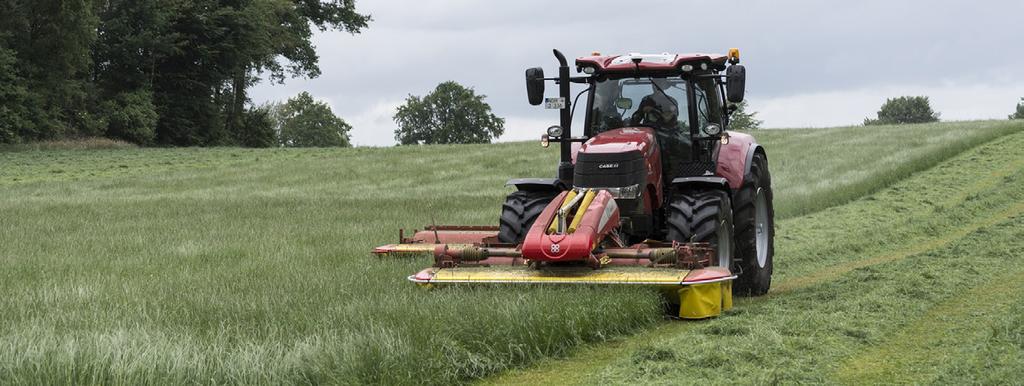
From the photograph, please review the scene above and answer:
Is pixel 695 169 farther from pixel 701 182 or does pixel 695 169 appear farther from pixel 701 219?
pixel 701 219

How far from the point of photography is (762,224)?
1129 centimetres

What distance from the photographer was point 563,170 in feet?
33.3

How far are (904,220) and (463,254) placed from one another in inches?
399

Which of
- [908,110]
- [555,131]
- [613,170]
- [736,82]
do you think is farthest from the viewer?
[908,110]

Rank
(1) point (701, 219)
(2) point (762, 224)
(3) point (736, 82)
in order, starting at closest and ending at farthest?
(1) point (701, 219), (3) point (736, 82), (2) point (762, 224)

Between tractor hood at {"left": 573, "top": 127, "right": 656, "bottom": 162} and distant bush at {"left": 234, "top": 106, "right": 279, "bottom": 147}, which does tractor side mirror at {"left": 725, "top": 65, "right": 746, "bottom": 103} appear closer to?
tractor hood at {"left": 573, "top": 127, "right": 656, "bottom": 162}

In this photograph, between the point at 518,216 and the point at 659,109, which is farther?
the point at 659,109

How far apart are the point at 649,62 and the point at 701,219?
1.74m

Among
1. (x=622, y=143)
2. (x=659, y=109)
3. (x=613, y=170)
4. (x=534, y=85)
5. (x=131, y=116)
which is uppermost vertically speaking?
(x=131, y=116)

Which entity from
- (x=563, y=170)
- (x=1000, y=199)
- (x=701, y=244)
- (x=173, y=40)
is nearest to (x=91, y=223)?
(x=563, y=170)

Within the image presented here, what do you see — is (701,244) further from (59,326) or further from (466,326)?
(59,326)

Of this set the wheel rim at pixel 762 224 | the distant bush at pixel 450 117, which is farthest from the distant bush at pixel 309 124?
the wheel rim at pixel 762 224

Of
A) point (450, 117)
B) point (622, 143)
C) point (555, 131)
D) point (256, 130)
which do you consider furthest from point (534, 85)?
point (450, 117)

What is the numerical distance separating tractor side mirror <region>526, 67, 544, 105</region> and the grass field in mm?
1921
